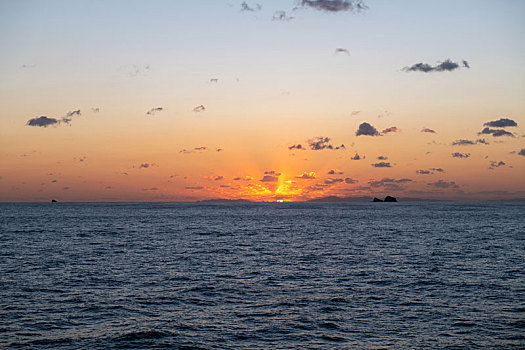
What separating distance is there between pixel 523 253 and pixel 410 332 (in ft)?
134

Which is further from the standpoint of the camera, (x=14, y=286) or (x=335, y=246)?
(x=335, y=246)

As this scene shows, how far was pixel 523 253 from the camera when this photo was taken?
57094 mm

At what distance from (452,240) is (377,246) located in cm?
1788

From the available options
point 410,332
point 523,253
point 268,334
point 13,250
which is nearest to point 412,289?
point 410,332

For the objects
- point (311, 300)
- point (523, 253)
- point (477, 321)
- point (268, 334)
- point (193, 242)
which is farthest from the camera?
point (193, 242)

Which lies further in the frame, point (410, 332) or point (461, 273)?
point (461, 273)

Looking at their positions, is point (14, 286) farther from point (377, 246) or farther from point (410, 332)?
point (377, 246)

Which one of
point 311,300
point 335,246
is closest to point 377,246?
point 335,246

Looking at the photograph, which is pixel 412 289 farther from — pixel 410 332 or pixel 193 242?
pixel 193 242

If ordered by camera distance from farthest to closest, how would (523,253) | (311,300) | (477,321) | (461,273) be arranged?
(523,253) → (461,273) → (311,300) → (477,321)

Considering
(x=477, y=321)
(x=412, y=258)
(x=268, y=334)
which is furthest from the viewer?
(x=412, y=258)

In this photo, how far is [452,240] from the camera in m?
75.5

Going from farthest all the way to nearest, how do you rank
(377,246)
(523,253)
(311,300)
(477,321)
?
(377,246) < (523,253) < (311,300) < (477,321)

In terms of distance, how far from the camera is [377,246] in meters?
65.4
